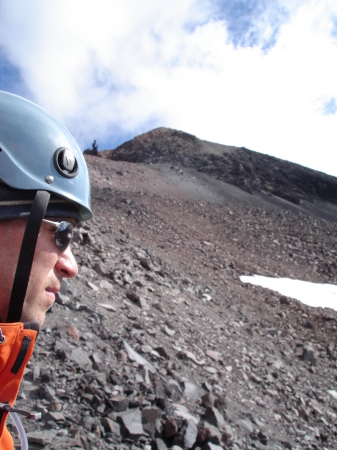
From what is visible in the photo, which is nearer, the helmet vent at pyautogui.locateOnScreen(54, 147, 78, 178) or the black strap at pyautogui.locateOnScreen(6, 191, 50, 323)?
the black strap at pyautogui.locateOnScreen(6, 191, 50, 323)

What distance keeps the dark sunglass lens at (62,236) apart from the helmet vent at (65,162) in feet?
0.83

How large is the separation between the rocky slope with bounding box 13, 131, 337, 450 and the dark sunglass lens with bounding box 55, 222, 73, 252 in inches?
91.9

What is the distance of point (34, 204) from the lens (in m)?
1.50

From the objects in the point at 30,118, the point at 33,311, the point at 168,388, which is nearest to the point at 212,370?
the point at 168,388

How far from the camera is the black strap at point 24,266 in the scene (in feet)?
4.72

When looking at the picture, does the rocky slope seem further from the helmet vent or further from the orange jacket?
the helmet vent

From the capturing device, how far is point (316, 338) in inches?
377

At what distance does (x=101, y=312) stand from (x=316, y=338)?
666 cm

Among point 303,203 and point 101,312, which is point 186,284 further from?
point 303,203

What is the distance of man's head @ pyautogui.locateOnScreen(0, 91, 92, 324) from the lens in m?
1.45

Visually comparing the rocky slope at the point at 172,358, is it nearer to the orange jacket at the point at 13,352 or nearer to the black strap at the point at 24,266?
the orange jacket at the point at 13,352

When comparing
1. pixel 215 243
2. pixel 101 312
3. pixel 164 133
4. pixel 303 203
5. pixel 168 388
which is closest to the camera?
pixel 168 388

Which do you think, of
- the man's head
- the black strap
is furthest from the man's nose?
the black strap

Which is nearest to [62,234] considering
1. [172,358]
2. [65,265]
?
[65,265]
